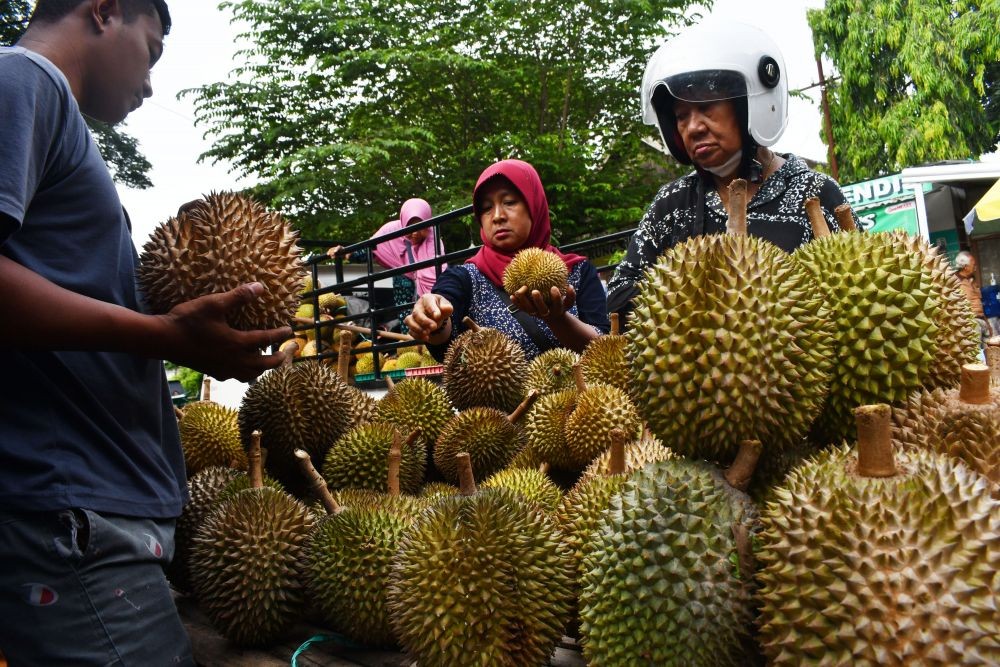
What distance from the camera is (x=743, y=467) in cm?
118

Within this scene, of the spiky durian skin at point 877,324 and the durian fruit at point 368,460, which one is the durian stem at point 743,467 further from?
the durian fruit at point 368,460

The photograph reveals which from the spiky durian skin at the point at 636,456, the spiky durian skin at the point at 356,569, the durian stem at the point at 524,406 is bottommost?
the spiky durian skin at the point at 356,569

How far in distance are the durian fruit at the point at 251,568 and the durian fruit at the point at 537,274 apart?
1380mm

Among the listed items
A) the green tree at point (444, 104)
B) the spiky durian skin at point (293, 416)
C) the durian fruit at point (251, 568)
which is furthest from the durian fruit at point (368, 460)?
the green tree at point (444, 104)

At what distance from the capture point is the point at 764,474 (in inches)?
50.8

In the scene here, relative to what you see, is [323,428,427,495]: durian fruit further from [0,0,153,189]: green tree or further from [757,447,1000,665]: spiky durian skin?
[0,0,153,189]: green tree

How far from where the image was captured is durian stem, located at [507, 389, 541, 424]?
2381 millimetres

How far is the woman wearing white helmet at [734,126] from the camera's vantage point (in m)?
2.57

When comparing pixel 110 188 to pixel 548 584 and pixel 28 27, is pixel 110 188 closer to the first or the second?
pixel 28 27

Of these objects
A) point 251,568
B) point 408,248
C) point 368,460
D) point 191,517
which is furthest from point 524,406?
point 408,248

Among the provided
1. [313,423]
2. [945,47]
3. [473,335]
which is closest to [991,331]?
[473,335]

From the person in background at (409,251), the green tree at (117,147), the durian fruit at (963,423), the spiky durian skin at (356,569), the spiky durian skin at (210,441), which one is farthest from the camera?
the person in background at (409,251)

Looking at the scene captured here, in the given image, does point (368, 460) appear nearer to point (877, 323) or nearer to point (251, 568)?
point (251, 568)

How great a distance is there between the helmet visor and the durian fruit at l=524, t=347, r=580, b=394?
1.10 m
